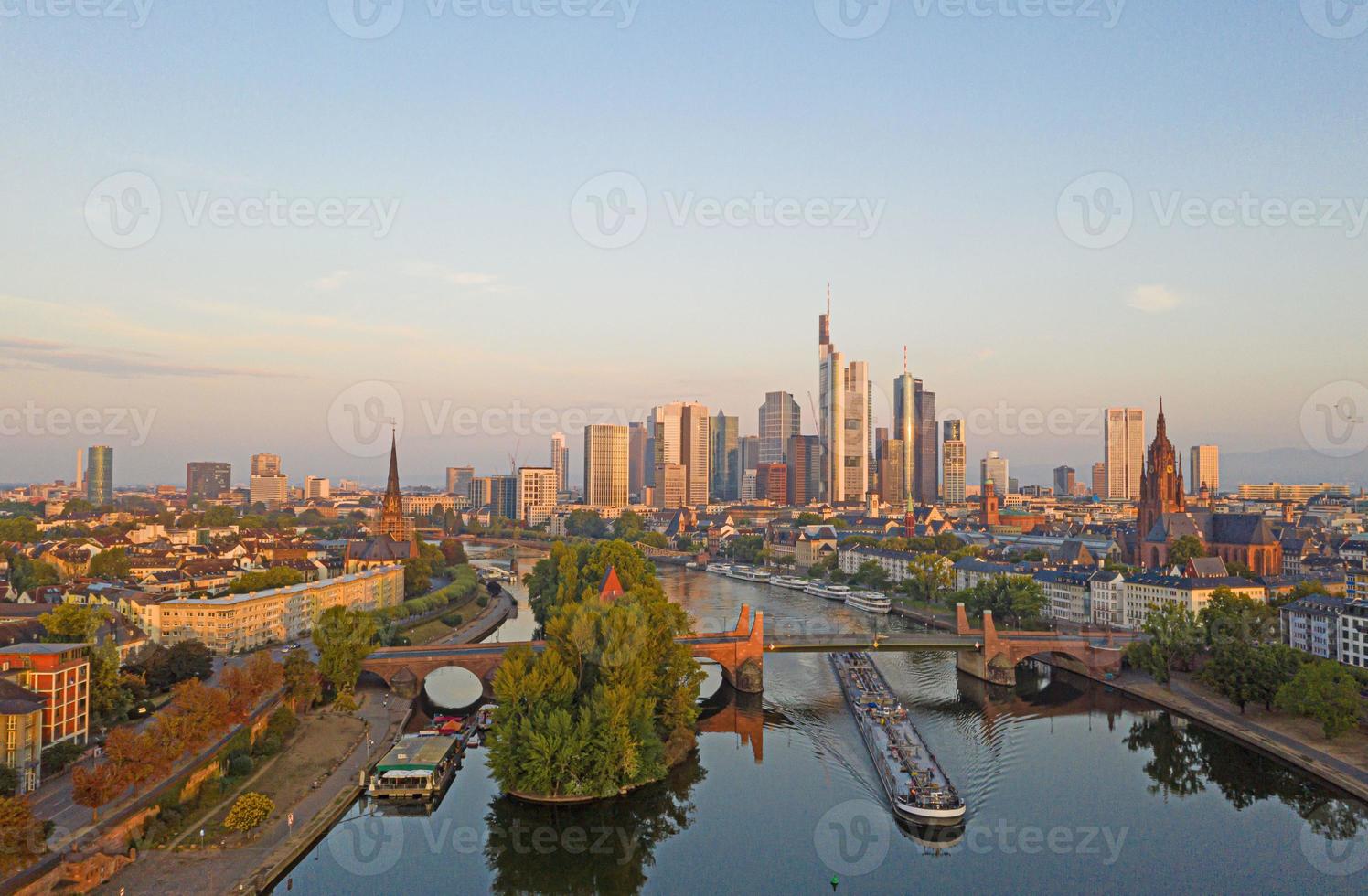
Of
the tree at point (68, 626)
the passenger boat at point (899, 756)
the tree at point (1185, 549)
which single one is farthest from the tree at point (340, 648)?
the tree at point (1185, 549)

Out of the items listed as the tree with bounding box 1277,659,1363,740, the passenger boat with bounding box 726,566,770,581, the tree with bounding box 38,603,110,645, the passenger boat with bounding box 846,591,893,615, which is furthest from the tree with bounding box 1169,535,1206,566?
the tree with bounding box 38,603,110,645

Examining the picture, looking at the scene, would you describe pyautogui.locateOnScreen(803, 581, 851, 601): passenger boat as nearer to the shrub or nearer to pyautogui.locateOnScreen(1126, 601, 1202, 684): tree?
pyautogui.locateOnScreen(1126, 601, 1202, 684): tree

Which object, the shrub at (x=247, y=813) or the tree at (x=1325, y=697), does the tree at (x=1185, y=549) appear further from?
the shrub at (x=247, y=813)

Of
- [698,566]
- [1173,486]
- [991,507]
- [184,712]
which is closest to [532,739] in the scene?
[184,712]

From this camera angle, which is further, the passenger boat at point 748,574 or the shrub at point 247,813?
the passenger boat at point 748,574

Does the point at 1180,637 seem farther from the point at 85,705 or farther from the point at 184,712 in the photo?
the point at 85,705
